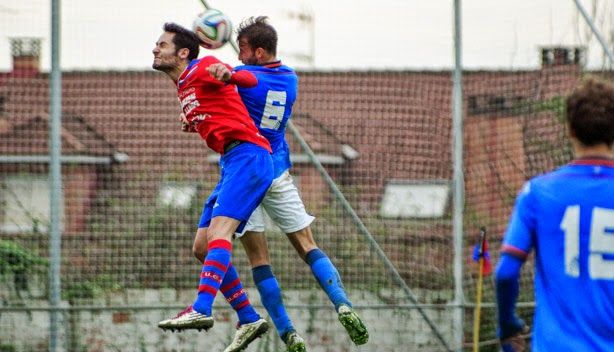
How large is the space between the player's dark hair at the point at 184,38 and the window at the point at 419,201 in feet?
11.4

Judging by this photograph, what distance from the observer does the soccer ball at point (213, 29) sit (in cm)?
718

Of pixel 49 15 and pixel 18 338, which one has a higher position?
pixel 49 15

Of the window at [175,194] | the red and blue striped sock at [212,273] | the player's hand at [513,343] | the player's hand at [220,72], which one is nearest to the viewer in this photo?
the player's hand at [513,343]

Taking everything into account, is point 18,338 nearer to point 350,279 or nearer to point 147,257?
point 147,257

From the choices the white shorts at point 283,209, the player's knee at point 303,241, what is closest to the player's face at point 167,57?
the white shorts at point 283,209

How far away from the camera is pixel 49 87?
1000 cm

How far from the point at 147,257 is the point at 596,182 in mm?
6595

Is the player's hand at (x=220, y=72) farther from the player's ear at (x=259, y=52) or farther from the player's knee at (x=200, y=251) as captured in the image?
the player's knee at (x=200, y=251)

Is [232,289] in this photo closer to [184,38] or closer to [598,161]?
[184,38]

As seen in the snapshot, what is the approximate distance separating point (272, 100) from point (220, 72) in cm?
76

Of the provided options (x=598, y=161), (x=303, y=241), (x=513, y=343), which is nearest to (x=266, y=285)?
(x=303, y=241)

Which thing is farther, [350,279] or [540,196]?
[350,279]

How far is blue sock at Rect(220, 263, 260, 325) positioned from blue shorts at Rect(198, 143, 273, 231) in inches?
19.1

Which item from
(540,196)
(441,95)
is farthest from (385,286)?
(540,196)
